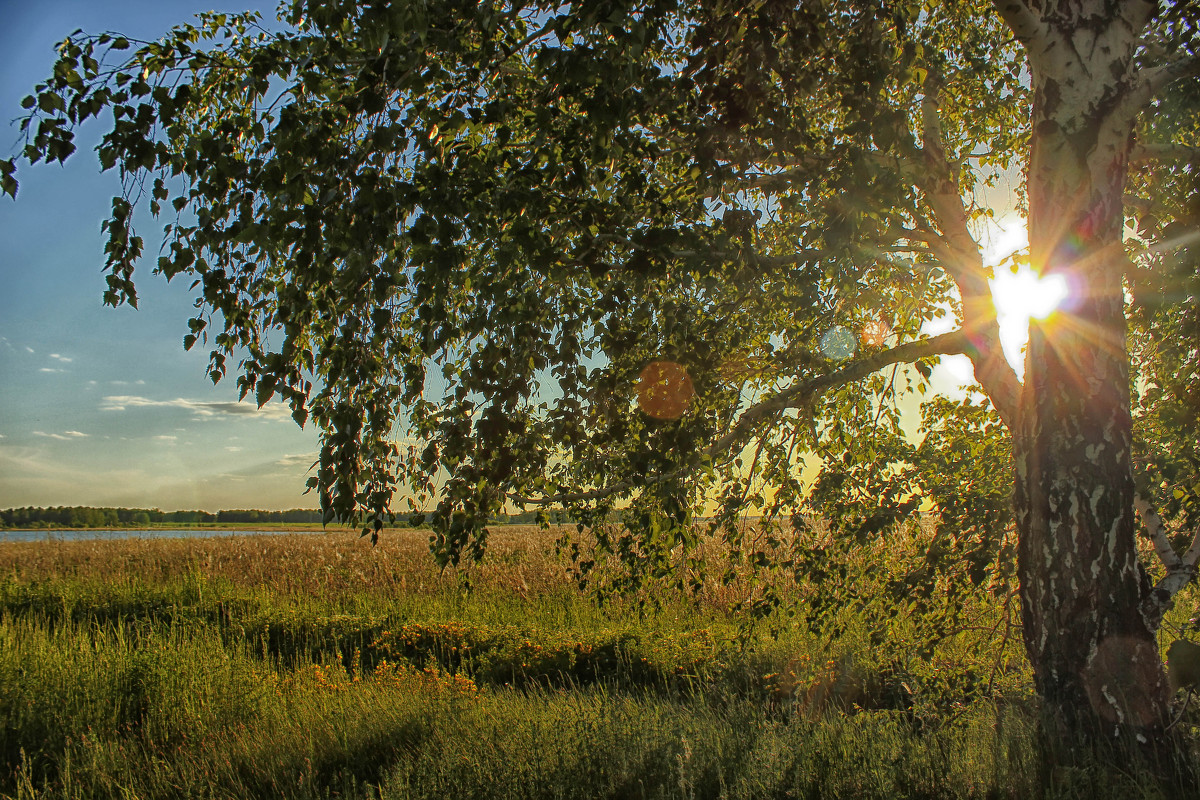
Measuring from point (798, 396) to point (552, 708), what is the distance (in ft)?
12.2

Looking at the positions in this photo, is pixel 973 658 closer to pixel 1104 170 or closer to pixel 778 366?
pixel 778 366

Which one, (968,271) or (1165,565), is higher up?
(968,271)

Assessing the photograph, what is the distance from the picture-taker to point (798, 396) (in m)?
4.90

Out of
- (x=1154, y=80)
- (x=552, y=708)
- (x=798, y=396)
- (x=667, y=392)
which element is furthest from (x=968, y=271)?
(x=552, y=708)

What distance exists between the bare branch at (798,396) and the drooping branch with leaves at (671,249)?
0.04 m

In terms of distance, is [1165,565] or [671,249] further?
[1165,565]

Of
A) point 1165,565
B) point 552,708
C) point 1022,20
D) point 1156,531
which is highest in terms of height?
point 1022,20

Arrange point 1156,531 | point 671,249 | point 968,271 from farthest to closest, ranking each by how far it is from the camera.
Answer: point 968,271 → point 1156,531 → point 671,249

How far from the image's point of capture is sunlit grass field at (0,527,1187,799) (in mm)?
4402

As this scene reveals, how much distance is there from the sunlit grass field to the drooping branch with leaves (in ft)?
3.47

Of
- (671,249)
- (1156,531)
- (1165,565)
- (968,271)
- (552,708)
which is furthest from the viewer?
(552,708)

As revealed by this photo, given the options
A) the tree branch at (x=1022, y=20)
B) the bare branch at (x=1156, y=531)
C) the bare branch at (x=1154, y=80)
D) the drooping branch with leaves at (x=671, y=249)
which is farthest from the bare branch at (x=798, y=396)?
the tree branch at (x=1022, y=20)

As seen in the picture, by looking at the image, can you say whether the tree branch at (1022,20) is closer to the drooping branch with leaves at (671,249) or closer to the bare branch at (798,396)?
the drooping branch with leaves at (671,249)

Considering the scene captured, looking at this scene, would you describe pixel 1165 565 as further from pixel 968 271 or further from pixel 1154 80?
pixel 1154 80
